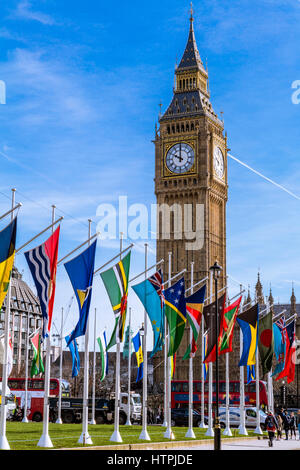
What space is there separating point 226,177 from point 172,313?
73.9m

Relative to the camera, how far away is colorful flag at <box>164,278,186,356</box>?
36656 mm

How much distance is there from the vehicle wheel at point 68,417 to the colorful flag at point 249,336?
18.9 m

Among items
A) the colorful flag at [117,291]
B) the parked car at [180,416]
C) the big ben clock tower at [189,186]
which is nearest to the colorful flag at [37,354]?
the parked car at [180,416]

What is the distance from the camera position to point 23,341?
13062cm

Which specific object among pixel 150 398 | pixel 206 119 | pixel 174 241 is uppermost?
pixel 206 119

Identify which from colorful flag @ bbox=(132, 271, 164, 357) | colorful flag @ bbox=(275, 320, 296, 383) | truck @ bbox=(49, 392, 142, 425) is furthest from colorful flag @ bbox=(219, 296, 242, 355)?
truck @ bbox=(49, 392, 142, 425)

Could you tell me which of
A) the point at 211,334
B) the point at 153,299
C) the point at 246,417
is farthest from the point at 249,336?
the point at 246,417

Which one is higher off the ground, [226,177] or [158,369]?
[226,177]

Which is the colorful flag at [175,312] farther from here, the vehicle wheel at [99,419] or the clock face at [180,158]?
the clock face at [180,158]

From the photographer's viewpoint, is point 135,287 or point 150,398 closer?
point 135,287
